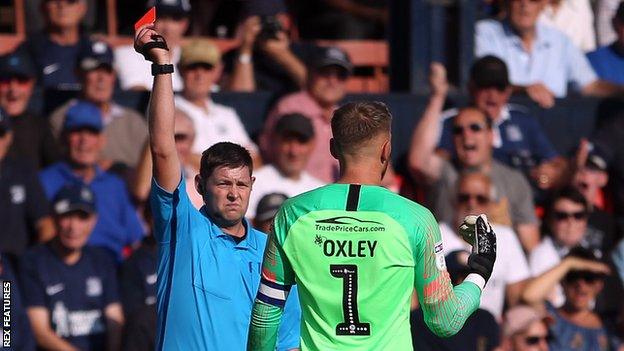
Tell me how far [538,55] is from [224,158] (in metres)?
5.69

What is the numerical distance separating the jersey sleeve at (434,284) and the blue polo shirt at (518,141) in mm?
5367

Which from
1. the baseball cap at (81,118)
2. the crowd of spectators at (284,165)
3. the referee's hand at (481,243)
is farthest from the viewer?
the baseball cap at (81,118)

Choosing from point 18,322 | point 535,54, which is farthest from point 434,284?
point 535,54

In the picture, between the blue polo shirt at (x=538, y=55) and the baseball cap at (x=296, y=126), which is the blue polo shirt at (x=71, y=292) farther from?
the blue polo shirt at (x=538, y=55)

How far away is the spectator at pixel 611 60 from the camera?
1130cm

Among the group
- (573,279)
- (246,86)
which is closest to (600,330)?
(573,279)

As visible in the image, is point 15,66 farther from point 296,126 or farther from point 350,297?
point 350,297

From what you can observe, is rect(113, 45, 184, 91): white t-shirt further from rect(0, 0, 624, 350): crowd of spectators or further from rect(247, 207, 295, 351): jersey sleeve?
rect(247, 207, 295, 351): jersey sleeve

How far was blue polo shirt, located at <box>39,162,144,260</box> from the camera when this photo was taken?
9.16 metres

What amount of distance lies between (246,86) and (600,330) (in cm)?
306

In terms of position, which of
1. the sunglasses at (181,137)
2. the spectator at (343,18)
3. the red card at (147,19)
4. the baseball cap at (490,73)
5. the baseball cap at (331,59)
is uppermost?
the spectator at (343,18)

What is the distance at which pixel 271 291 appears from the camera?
5.00 m

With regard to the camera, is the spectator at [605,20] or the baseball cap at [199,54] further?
the spectator at [605,20]

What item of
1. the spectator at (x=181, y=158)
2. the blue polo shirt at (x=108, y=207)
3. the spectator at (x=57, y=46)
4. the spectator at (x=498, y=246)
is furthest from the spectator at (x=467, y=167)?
the spectator at (x=57, y=46)
